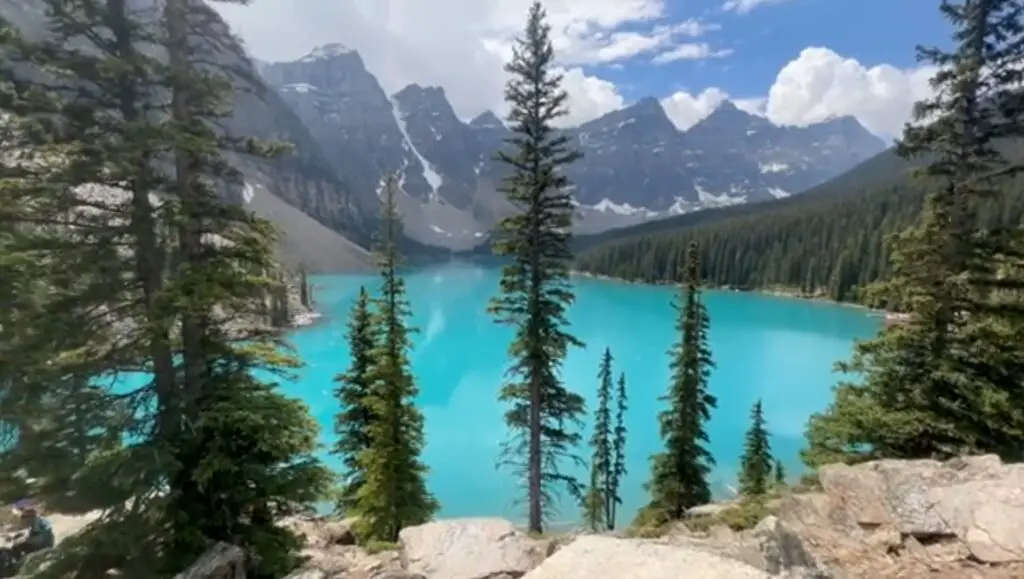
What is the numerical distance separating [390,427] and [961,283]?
14233 millimetres

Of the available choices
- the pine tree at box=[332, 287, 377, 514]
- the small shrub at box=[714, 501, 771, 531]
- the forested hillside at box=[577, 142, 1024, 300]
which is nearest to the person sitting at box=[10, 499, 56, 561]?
the pine tree at box=[332, 287, 377, 514]

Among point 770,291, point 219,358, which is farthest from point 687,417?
point 770,291

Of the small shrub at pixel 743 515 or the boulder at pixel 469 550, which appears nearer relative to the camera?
the boulder at pixel 469 550

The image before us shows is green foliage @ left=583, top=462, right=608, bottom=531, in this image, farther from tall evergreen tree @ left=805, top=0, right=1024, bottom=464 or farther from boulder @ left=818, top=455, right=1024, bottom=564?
boulder @ left=818, top=455, right=1024, bottom=564

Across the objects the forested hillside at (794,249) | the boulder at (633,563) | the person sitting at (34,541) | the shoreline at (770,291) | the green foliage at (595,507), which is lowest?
the green foliage at (595,507)

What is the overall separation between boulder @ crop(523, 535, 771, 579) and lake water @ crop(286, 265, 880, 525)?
5279 mm

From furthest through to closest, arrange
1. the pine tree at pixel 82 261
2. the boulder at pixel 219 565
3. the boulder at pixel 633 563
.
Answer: the pine tree at pixel 82 261 → the boulder at pixel 219 565 → the boulder at pixel 633 563

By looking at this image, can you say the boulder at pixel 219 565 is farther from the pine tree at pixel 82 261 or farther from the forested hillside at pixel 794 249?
the forested hillside at pixel 794 249

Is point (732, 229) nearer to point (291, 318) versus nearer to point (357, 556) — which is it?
point (291, 318)

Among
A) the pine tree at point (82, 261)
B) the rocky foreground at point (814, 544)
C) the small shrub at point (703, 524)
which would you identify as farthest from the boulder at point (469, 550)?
the pine tree at point (82, 261)

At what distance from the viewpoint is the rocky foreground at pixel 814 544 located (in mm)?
4375

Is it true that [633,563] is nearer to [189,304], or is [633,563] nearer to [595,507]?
[189,304]

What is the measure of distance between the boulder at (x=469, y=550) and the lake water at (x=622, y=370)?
2.92 m

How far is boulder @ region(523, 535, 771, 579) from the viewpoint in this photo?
405cm
